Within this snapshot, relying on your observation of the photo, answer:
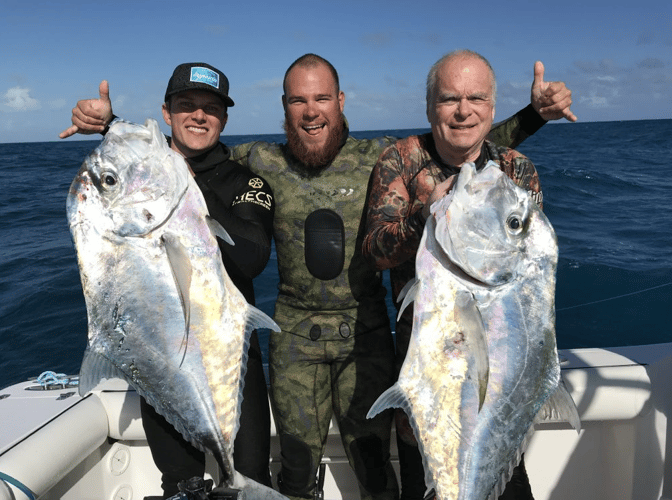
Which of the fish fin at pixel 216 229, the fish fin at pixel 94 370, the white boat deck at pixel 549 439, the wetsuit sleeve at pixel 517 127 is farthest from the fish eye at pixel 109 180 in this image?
the wetsuit sleeve at pixel 517 127

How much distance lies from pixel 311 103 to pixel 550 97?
1.36m

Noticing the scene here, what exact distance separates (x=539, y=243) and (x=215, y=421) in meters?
1.57

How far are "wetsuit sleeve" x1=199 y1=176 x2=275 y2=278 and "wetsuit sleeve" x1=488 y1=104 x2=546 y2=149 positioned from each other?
4.90 feet

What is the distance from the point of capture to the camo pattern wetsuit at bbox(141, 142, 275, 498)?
285cm

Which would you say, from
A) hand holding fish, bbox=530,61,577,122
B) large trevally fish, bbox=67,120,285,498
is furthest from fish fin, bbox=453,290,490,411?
hand holding fish, bbox=530,61,577,122

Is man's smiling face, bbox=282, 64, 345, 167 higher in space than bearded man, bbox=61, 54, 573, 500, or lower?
higher

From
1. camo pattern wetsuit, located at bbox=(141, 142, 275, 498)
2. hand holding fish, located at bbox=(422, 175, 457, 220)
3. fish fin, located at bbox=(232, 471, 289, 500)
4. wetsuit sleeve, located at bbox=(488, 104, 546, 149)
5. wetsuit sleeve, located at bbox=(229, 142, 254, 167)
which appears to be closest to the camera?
hand holding fish, located at bbox=(422, 175, 457, 220)

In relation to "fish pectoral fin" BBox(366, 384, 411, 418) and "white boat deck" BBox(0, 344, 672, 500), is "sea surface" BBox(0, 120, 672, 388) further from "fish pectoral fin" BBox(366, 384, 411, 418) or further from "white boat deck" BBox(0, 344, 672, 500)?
"fish pectoral fin" BBox(366, 384, 411, 418)

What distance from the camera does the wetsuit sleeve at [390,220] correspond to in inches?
89.2

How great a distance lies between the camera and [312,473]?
→ 3199mm

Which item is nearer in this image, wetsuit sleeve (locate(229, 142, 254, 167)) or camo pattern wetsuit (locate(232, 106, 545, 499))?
camo pattern wetsuit (locate(232, 106, 545, 499))

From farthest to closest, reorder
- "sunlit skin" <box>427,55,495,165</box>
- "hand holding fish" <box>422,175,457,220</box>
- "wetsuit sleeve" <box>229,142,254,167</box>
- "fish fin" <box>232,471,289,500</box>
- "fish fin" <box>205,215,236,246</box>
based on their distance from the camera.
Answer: "wetsuit sleeve" <box>229,142,254,167</box> → "sunlit skin" <box>427,55,495,165</box> → "fish fin" <box>232,471,289,500</box> → "fish fin" <box>205,215,236,246</box> → "hand holding fish" <box>422,175,457,220</box>

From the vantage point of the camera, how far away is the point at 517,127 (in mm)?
3277

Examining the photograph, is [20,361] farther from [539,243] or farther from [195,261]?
[539,243]
